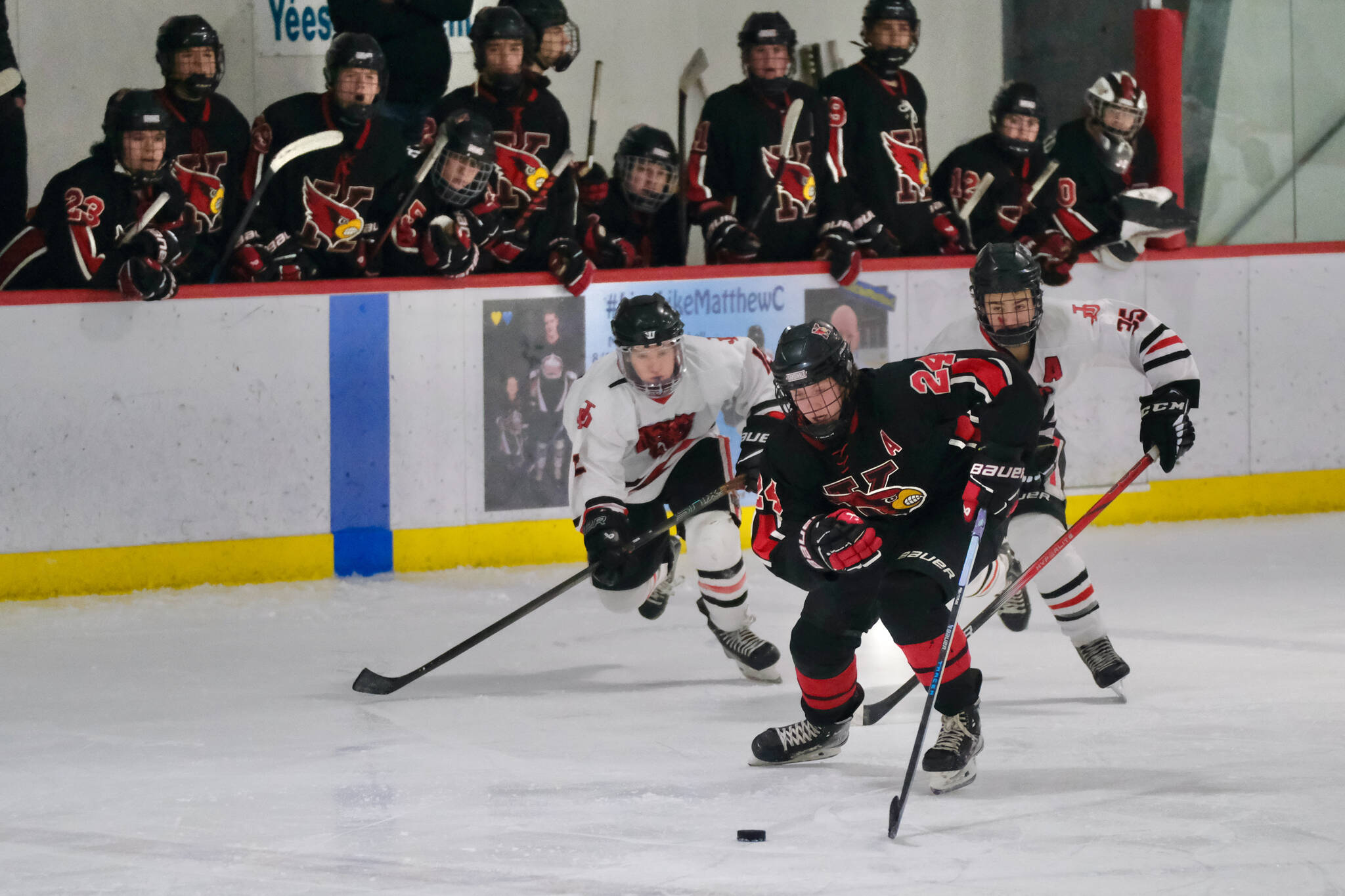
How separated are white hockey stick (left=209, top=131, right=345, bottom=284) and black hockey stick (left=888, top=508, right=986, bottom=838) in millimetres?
2881

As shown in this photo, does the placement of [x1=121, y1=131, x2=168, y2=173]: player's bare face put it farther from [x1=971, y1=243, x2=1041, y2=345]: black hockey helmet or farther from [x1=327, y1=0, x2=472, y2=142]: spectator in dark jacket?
[x1=971, y1=243, x2=1041, y2=345]: black hockey helmet

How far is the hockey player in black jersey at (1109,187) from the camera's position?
6332 millimetres

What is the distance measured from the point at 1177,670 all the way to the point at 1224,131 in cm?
346

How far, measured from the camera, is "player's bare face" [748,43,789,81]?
6.06 metres

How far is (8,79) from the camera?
537 centimetres

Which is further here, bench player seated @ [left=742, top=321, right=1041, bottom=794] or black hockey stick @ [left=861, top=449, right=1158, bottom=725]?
black hockey stick @ [left=861, top=449, right=1158, bottom=725]

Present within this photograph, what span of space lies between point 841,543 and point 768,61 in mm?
3233

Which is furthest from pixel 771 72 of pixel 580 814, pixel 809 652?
pixel 580 814

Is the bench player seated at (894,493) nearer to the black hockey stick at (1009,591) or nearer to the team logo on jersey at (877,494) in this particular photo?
the team logo on jersey at (877,494)

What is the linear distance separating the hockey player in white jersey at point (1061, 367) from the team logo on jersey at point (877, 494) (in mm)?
489

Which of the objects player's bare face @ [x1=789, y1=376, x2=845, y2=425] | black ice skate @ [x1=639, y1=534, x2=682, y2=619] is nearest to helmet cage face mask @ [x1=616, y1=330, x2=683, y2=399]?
black ice skate @ [x1=639, y1=534, x2=682, y2=619]

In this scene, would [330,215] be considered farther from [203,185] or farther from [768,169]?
[768,169]

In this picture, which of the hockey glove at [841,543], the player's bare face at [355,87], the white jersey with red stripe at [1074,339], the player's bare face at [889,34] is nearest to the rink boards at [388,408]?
the player's bare face at [355,87]

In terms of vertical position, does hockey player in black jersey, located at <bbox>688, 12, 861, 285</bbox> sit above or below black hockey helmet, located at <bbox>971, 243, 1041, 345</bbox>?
above
